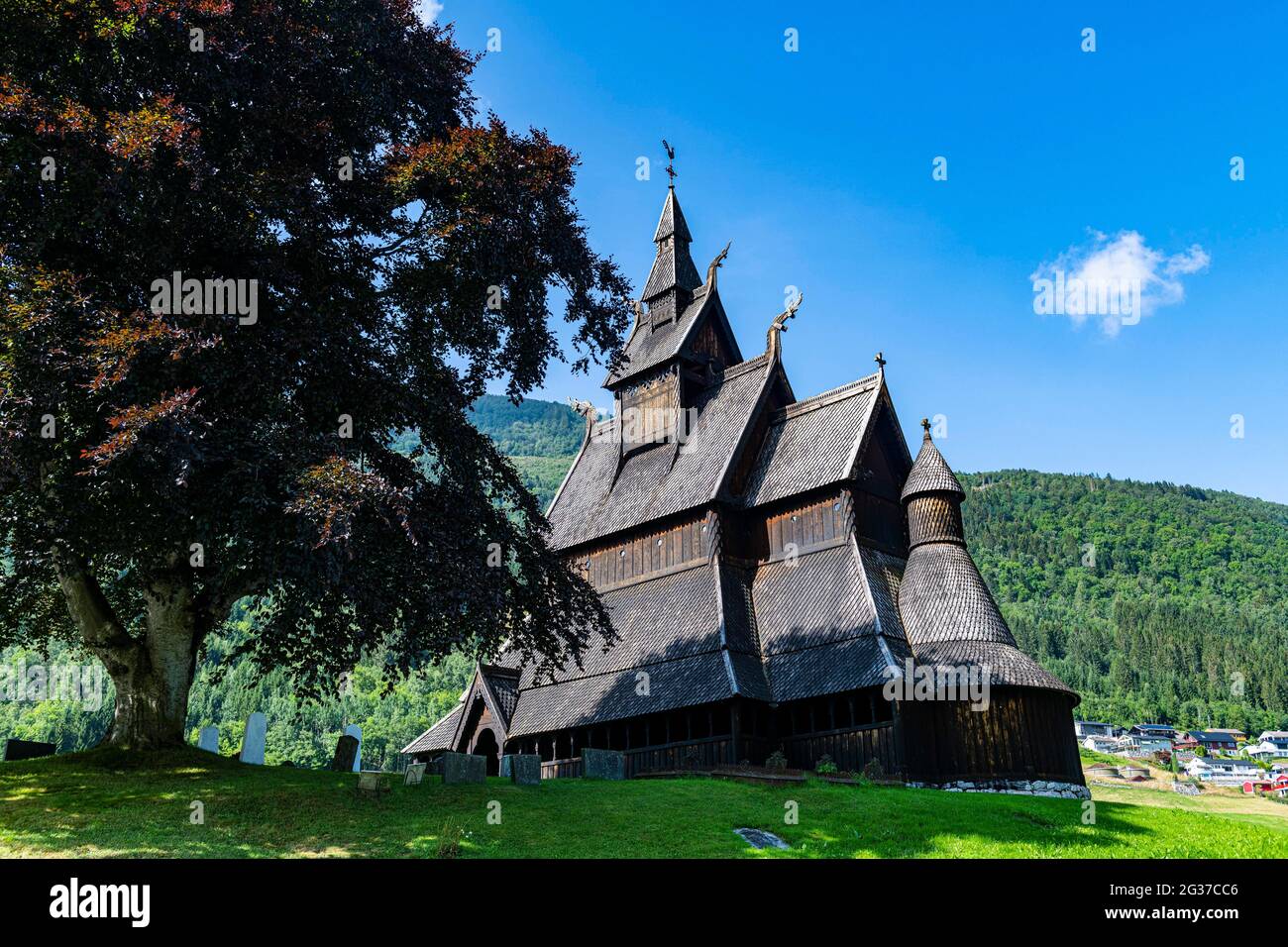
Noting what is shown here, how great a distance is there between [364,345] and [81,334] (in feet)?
18.0

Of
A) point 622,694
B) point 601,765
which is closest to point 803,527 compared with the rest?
point 622,694

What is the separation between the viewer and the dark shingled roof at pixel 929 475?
1428 inches

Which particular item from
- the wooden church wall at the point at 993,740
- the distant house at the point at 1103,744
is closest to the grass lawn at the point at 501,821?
the wooden church wall at the point at 993,740

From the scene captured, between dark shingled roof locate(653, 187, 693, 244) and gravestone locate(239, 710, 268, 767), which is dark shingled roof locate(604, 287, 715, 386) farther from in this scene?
gravestone locate(239, 710, 268, 767)

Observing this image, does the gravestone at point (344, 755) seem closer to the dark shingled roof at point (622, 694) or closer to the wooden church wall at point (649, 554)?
the dark shingled roof at point (622, 694)

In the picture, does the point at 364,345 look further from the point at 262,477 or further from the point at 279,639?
the point at 279,639

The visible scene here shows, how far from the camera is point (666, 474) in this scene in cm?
4309

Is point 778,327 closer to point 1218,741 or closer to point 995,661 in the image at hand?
point 995,661

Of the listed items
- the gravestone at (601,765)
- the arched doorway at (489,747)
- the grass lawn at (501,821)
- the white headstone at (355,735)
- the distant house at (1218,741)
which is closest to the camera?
the grass lawn at (501,821)

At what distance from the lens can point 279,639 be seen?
21391 mm

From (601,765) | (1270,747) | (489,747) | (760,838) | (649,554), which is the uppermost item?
(649,554)

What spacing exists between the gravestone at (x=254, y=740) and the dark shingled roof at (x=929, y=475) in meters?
23.2

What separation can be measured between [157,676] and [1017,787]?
77.4 feet

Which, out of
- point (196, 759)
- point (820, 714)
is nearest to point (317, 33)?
point (196, 759)
